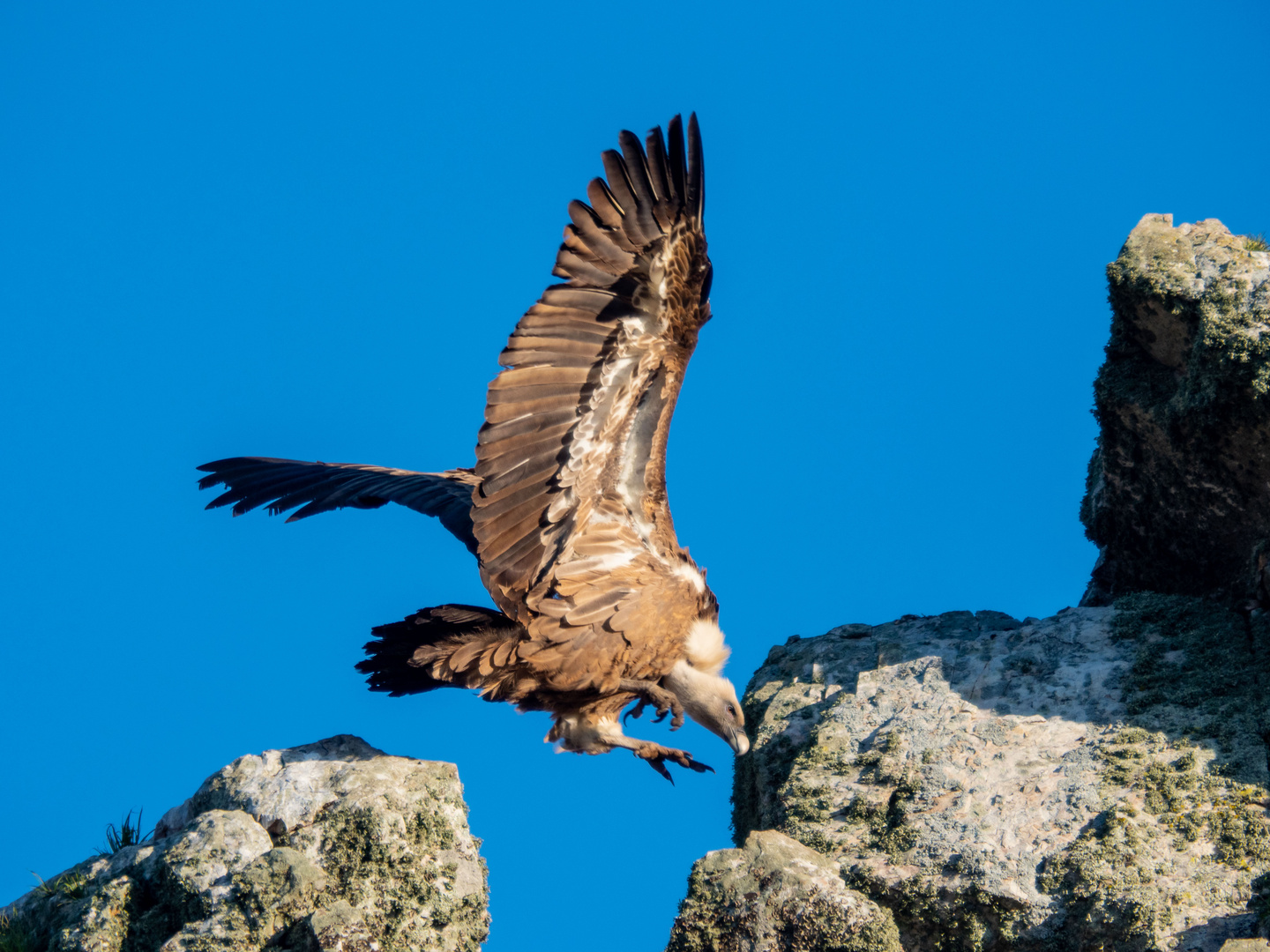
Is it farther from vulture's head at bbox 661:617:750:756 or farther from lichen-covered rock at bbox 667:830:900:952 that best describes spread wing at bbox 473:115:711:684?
lichen-covered rock at bbox 667:830:900:952

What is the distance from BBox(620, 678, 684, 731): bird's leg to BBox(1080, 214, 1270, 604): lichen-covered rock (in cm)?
291

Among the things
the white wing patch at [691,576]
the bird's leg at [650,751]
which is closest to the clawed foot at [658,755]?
the bird's leg at [650,751]

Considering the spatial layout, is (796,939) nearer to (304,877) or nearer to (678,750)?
(678,750)

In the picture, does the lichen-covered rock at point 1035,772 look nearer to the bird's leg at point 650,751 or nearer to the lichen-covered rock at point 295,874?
the bird's leg at point 650,751

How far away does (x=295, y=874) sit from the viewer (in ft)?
18.7

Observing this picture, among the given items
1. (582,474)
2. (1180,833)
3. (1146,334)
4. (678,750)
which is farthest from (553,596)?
(1146,334)

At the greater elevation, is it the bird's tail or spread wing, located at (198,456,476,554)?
spread wing, located at (198,456,476,554)

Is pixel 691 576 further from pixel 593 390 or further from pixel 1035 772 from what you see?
pixel 1035 772

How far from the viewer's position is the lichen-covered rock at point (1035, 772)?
5.75 metres

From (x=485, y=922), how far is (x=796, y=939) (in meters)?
1.42

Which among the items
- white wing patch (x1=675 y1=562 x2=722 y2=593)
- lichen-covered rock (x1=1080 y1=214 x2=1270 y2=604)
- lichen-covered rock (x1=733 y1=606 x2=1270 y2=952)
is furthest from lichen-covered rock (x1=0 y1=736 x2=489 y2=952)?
lichen-covered rock (x1=1080 y1=214 x2=1270 y2=604)

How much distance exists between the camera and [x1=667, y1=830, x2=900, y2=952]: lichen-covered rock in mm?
5605

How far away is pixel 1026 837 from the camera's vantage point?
6094 millimetres

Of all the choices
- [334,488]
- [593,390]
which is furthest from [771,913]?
[334,488]
